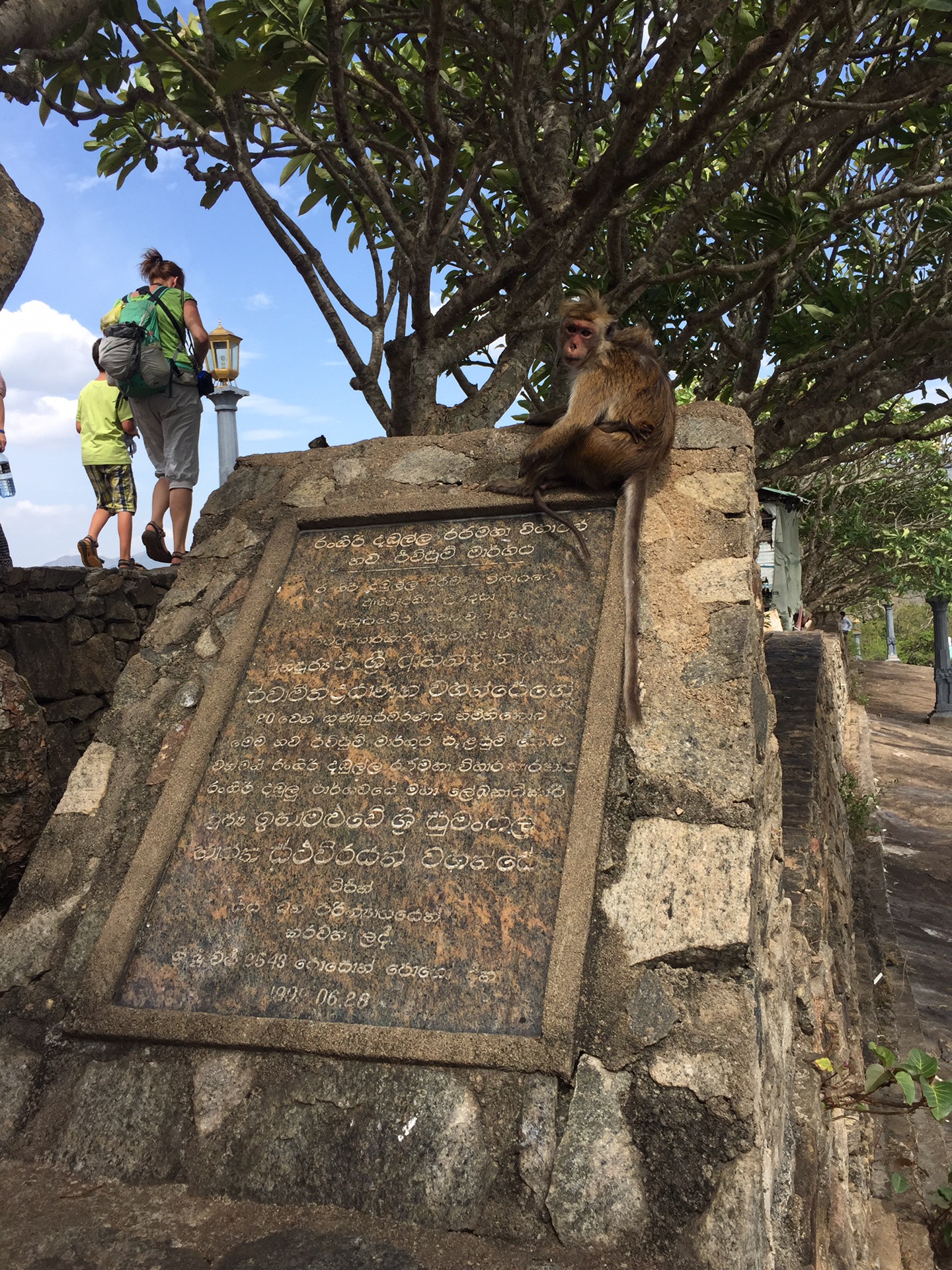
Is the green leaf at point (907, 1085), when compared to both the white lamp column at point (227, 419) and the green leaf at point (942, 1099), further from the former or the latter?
the white lamp column at point (227, 419)

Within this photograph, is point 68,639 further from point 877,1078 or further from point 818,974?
point 877,1078

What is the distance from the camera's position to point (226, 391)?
6938 millimetres

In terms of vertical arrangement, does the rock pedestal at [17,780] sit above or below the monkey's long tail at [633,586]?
below

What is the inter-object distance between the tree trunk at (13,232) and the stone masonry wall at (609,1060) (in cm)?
129

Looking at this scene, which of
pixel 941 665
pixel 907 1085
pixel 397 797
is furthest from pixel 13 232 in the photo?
pixel 941 665

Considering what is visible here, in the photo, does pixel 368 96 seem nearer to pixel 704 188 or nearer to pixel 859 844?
pixel 704 188

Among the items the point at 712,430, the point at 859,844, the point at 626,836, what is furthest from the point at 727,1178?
the point at 859,844

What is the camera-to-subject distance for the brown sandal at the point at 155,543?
579 cm

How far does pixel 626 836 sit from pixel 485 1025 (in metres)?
0.57

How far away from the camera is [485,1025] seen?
2238 mm

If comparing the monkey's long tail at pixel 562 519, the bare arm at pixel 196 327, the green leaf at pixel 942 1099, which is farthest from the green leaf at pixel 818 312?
the green leaf at pixel 942 1099

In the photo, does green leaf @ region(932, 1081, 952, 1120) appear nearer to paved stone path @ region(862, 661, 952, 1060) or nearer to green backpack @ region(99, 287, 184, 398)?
paved stone path @ region(862, 661, 952, 1060)

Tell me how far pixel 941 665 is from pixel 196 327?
13.9 m

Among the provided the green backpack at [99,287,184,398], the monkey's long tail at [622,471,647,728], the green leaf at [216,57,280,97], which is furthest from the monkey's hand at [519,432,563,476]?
the green backpack at [99,287,184,398]
